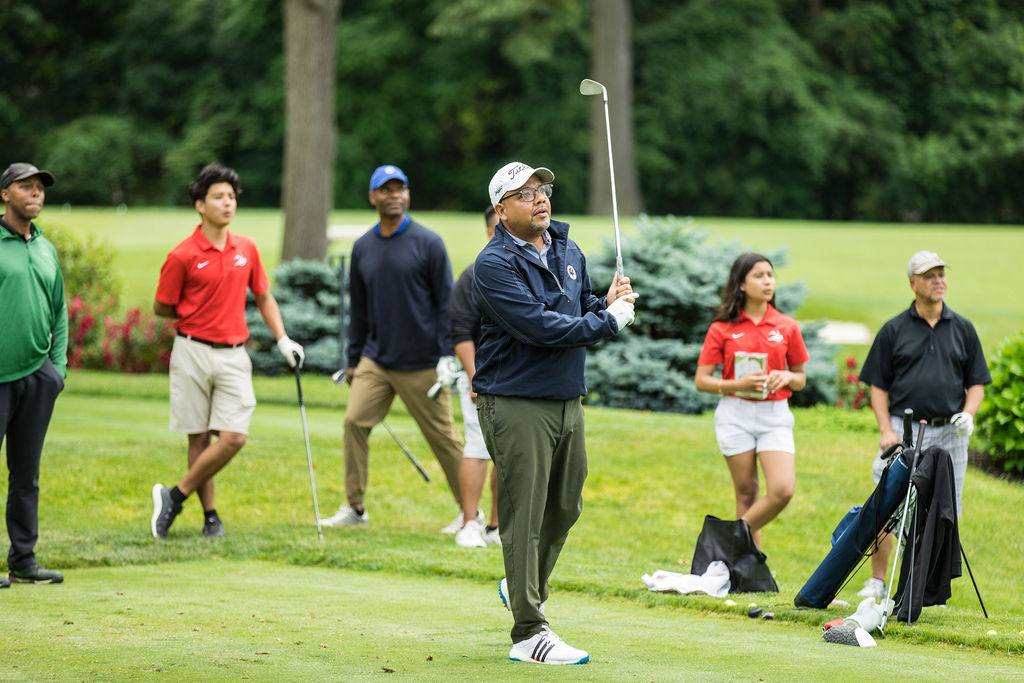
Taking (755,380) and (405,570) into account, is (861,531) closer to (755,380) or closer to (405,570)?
(755,380)

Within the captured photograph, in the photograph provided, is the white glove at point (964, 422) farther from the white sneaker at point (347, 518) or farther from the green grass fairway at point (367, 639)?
the white sneaker at point (347, 518)

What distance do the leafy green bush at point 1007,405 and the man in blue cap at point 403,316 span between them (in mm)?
4798

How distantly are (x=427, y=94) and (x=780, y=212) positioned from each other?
11167 mm

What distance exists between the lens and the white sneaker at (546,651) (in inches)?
201

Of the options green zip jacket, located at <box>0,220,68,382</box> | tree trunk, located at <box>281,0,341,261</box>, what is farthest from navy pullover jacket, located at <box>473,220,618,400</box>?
tree trunk, located at <box>281,0,341,261</box>

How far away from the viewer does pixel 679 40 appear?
122 ft

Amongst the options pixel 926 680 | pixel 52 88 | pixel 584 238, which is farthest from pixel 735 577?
pixel 52 88

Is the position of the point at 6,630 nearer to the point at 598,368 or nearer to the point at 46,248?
the point at 46,248

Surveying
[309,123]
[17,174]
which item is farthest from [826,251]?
[17,174]

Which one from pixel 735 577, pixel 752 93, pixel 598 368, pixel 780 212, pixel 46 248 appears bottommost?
pixel 735 577

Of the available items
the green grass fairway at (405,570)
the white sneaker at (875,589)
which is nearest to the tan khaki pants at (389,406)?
the green grass fairway at (405,570)

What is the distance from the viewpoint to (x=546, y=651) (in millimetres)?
5129

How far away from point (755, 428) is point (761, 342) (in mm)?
476

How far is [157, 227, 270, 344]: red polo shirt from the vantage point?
806 centimetres
